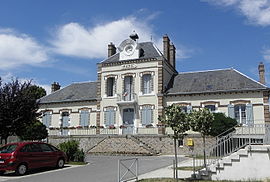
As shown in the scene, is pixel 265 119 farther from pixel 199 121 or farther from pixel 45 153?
pixel 45 153

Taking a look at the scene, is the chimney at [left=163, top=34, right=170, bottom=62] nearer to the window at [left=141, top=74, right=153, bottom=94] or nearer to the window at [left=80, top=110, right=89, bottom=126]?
the window at [left=141, top=74, right=153, bottom=94]

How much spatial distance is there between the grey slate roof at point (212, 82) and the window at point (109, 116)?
224 inches

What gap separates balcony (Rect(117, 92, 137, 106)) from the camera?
2632 centimetres

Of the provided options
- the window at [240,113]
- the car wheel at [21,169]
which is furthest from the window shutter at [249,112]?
the car wheel at [21,169]

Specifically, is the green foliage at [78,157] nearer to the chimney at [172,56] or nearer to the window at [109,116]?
the window at [109,116]

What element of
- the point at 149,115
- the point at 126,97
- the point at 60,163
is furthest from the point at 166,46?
the point at 60,163

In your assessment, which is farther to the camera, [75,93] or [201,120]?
[75,93]

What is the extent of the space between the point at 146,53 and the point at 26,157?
1817 centimetres

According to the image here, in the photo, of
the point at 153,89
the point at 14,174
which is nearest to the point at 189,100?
the point at 153,89

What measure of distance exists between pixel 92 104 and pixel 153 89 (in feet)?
21.8

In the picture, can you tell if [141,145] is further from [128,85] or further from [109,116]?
[128,85]

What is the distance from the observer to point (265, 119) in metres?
22.3

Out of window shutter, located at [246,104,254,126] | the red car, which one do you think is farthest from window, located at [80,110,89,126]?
window shutter, located at [246,104,254,126]

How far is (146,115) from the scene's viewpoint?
25859 mm
